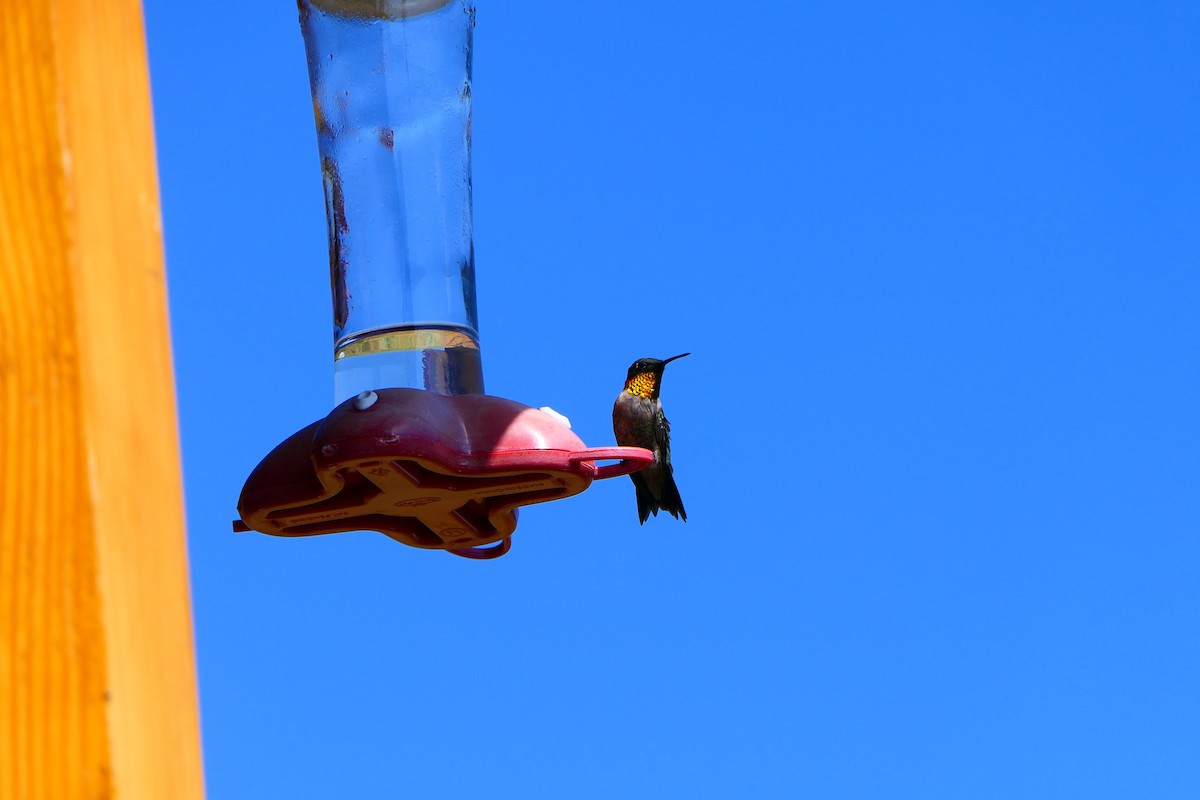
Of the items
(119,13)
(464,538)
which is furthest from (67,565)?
(464,538)

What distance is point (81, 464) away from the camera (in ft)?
2.81

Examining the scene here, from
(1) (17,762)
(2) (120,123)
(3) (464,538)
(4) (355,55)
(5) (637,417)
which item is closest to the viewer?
(1) (17,762)

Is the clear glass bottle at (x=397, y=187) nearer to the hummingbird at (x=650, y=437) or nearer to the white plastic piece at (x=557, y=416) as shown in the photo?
the white plastic piece at (x=557, y=416)

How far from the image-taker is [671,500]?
8.02 meters

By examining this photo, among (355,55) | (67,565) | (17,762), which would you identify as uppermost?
(355,55)

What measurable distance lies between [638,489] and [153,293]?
7.08 metres

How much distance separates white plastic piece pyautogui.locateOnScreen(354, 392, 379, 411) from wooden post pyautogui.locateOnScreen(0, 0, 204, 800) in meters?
1.60

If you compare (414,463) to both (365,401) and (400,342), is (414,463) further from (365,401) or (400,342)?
(400,342)

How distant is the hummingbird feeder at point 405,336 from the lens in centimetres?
265

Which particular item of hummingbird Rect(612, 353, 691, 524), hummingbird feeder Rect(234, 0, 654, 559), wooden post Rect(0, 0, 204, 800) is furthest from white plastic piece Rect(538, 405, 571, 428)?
hummingbird Rect(612, 353, 691, 524)

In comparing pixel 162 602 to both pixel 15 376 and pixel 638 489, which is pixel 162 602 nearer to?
pixel 15 376

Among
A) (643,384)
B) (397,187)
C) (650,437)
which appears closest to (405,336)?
(397,187)

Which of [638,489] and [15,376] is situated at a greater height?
[638,489]

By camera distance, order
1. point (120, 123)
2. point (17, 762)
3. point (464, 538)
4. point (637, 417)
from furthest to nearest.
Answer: point (637, 417) < point (464, 538) < point (120, 123) < point (17, 762)
